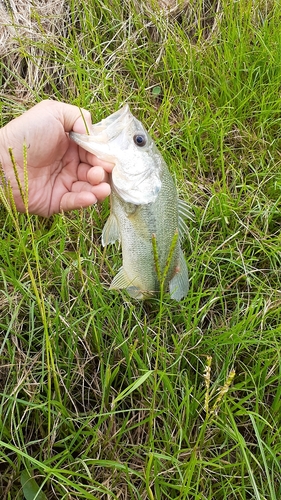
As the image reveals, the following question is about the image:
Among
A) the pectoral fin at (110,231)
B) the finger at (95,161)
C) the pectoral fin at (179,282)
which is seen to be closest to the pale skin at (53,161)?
the finger at (95,161)

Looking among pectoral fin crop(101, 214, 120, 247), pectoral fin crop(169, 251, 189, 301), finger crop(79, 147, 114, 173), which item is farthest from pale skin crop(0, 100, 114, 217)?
pectoral fin crop(169, 251, 189, 301)

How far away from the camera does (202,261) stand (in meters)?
2.61

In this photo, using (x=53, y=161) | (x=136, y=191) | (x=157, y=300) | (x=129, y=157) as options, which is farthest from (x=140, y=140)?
(x=157, y=300)

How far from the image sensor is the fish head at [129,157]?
1.99 meters

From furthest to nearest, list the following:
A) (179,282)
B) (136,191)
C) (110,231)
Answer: (179,282)
(110,231)
(136,191)

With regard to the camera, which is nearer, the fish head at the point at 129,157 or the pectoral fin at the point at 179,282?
the fish head at the point at 129,157

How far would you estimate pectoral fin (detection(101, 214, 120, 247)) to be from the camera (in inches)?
82.5

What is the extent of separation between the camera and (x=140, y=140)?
6.63 ft

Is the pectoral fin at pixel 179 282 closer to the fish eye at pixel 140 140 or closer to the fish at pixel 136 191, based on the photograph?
the fish at pixel 136 191

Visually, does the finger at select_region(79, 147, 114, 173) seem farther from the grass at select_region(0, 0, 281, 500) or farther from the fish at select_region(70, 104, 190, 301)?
the grass at select_region(0, 0, 281, 500)

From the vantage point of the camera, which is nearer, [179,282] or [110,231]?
[110,231]

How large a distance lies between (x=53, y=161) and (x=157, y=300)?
85cm

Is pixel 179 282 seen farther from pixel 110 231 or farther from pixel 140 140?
pixel 140 140

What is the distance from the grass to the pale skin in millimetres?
190
